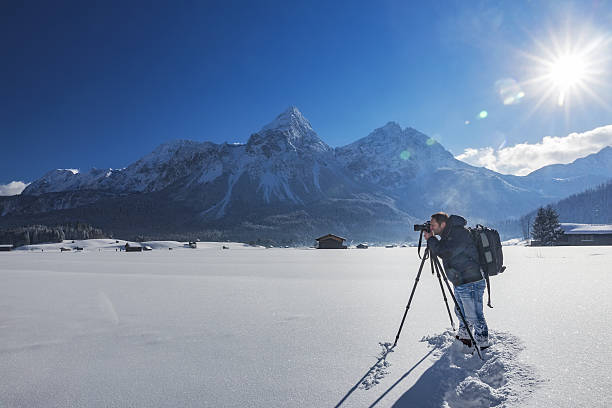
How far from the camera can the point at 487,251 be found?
501 centimetres

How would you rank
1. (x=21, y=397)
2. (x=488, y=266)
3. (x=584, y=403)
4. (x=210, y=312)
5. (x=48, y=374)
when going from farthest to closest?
1. (x=210, y=312)
2. (x=488, y=266)
3. (x=48, y=374)
4. (x=21, y=397)
5. (x=584, y=403)

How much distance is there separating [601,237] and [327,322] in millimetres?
86586

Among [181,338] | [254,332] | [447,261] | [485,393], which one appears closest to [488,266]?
[447,261]

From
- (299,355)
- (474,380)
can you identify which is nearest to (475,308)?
(474,380)

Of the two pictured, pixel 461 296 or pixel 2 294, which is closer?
pixel 461 296

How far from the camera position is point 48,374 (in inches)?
173

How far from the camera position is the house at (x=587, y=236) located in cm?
6562

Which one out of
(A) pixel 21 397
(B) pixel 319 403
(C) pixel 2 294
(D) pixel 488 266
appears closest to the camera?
(B) pixel 319 403

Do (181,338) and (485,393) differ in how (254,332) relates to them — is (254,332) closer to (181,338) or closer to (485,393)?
(181,338)

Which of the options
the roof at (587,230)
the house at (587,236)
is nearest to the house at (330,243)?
the house at (587,236)

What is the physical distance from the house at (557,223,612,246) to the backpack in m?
80.3

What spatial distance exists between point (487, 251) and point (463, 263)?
46 centimetres

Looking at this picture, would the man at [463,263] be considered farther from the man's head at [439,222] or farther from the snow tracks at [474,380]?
the snow tracks at [474,380]

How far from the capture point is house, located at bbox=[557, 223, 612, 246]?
215 feet
